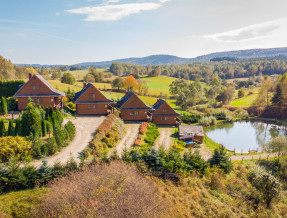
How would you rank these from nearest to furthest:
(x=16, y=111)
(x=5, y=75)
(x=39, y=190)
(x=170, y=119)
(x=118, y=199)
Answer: (x=118, y=199), (x=39, y=190), (x=16, y=111), (x=170, y=119), (x=5, y=75)

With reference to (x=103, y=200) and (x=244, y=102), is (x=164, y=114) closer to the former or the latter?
(x=103, y=200)

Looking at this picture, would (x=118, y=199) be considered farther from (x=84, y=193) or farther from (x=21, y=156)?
(x=21, y=156)

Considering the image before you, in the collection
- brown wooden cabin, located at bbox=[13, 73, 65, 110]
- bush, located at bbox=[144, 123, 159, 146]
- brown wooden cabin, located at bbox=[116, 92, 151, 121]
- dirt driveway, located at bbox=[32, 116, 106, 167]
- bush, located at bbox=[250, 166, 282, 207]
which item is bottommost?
bush, located at bbox=[250, 166, 282, 207]

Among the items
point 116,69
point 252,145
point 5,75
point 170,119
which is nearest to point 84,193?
point 170,119

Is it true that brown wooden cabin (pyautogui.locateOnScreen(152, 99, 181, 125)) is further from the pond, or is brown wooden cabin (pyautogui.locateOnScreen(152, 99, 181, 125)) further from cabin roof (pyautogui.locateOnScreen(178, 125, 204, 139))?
the pond

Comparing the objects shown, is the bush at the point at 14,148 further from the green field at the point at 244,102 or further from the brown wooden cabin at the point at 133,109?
the green field at the point at 244,102

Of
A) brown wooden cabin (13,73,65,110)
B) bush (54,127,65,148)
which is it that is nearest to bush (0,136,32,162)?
bush (54,127,65,148)

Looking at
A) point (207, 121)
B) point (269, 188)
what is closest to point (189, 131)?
point (269, 188)
